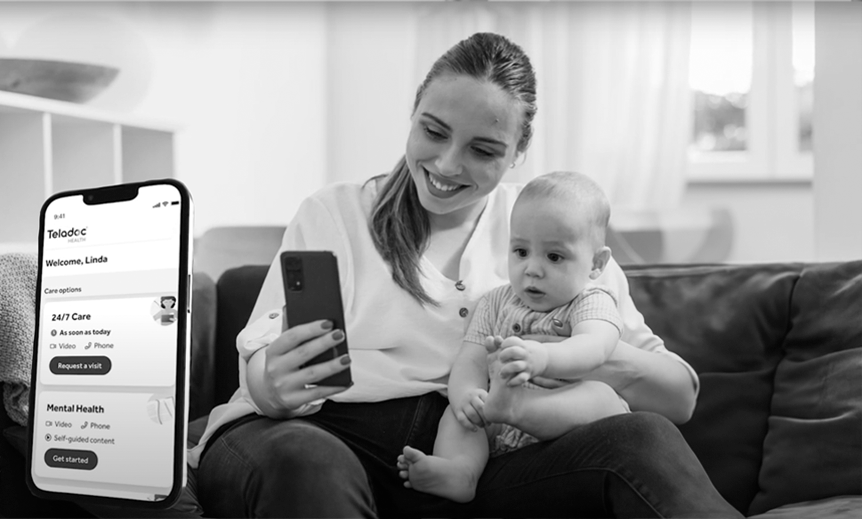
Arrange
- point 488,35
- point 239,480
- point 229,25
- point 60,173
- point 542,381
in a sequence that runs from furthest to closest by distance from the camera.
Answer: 1. point 229,25
2. point 60,173
3. point 488,35
4. point 542,381
5. point 239,480

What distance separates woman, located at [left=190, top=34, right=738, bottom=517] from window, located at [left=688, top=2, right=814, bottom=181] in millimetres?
2000

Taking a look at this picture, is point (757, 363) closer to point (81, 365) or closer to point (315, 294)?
point (315, 294)

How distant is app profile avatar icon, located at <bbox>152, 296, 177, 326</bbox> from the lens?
0.95m

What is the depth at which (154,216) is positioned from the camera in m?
0.99

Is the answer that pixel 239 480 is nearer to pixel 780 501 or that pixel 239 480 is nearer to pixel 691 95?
pixel 780 501

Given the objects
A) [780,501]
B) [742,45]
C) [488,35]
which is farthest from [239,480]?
[742,45]

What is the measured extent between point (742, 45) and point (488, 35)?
2153mm

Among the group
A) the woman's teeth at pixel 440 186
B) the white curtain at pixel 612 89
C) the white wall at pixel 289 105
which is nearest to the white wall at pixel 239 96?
the white wall at pixel 289 105

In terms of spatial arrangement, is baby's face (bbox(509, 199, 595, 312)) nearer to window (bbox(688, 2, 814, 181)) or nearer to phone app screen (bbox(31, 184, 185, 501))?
phone app screen (bbox(31, 184, 185, 501))

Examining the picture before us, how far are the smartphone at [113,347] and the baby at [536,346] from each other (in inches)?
11.1

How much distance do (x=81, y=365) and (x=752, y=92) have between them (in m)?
2.70

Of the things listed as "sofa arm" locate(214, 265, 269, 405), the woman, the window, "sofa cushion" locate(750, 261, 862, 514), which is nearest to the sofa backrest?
"sofa cushion" locate(750, 261, 862, 514)

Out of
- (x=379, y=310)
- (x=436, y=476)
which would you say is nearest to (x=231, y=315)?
(x=379, y=310)

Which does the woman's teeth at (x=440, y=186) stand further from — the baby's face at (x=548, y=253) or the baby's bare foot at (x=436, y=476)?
the baby's bare foot at (x=436, y=476)
